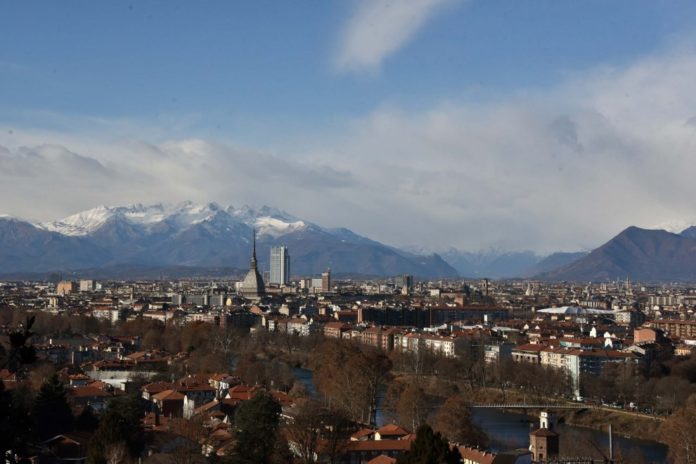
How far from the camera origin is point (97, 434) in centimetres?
1548

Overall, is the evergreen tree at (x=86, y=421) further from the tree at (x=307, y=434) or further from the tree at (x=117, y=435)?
the tree at (x=307, y=434)

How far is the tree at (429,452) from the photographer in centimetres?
1214

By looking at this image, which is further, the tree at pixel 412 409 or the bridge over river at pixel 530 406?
the bridge over river at pixel 530 406

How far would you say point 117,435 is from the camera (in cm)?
1530

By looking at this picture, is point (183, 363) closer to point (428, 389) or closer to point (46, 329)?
point (428, 389)

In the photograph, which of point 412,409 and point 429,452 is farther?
point 412,409

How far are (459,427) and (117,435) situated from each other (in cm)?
637

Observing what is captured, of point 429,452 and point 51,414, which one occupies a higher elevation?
point 429,452

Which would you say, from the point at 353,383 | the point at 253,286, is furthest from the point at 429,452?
the point at 253,286

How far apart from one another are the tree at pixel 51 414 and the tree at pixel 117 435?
3.99ft

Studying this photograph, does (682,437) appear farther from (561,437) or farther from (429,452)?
(429,452)

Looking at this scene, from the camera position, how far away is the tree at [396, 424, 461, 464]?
39.8ft

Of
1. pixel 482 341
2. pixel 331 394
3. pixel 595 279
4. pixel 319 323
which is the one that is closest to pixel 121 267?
pixel 595 279

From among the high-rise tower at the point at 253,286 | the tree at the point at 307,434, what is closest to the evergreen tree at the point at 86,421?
the tree at the point at 307,434
